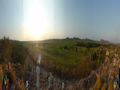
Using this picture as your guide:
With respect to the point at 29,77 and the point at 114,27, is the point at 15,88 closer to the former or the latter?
the point at 29,77

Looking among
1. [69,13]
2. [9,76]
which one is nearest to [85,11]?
[69,13]

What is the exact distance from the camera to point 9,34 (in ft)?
41.7

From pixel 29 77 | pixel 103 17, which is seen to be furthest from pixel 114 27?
pixel 29 77

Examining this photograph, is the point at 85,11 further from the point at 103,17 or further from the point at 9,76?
the point at 9,76

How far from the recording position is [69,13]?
12.7 meters

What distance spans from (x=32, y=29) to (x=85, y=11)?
0.55 metres

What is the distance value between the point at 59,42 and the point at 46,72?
1.05 feet

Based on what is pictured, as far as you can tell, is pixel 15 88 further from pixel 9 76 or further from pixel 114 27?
pixel 114 27

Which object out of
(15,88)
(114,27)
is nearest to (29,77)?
(15,88)

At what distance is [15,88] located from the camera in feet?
41.4

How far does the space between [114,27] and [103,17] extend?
15cm

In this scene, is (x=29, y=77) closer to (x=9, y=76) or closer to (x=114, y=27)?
(x=9, y=76)

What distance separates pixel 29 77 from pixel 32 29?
0.47 m

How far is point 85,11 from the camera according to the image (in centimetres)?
1270
